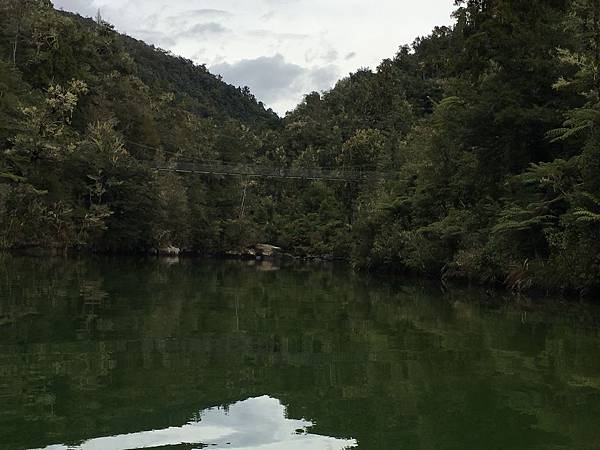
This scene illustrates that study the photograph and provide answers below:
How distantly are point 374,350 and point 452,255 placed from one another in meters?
16.6

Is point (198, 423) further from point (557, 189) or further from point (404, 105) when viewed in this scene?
point (404, 105)

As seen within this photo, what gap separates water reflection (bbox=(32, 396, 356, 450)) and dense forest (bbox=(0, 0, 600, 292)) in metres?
12.0

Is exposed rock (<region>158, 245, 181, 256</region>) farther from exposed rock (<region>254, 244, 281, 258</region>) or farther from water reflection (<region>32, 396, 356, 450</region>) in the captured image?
water reflection (<region>32, 396, 356, 450</region>)

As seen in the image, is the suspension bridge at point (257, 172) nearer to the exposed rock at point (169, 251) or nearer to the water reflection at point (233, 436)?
the exposed rock at point (169, 251)

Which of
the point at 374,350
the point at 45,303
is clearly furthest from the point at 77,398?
the point at 45,303

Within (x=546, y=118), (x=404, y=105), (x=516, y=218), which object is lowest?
(x=516, y=218)

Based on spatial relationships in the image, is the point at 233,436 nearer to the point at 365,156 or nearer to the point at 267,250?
the point at 267,250

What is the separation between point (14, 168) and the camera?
33594 millimetres

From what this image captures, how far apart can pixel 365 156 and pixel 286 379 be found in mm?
51779

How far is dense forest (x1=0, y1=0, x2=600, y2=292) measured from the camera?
57.9ft

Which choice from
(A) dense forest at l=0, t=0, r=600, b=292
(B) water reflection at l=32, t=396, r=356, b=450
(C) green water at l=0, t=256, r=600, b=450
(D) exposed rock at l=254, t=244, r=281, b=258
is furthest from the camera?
(D) exposed rock at l=254, t=244, r=281, b=258

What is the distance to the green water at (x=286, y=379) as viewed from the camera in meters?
4.46

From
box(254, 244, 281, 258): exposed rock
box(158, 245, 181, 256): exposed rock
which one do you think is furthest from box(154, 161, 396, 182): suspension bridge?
box(254, 244, 281, 258): exposed rock

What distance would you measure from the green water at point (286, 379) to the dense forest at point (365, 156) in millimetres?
6349
